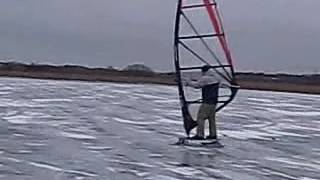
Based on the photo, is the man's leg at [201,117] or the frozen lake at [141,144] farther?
the man's leg at [201,117]

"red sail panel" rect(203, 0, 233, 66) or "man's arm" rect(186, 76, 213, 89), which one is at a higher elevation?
"red sail panel" rect(203, 0, 233, 66)

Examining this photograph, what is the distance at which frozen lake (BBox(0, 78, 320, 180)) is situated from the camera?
14.2m

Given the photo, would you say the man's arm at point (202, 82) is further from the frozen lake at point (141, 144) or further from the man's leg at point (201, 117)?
the frozen lake at point (141, 144)

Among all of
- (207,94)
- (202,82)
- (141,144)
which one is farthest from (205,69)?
(141,144)

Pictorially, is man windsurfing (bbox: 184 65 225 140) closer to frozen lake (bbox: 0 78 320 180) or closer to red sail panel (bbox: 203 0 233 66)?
frozen lake (bbox: 0 78 320 180)

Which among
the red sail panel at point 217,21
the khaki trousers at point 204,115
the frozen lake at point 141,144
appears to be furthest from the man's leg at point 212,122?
the red sail panel at point 217,21

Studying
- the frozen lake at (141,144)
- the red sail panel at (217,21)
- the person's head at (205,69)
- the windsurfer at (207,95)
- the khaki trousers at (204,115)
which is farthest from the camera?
the red sail panel at (217,21)

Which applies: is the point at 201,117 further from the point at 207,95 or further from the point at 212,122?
the point at 207,95

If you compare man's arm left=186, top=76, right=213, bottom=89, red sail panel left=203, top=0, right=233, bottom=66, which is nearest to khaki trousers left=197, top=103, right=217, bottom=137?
man's arm left=186, top=76, right=213, bottom=89

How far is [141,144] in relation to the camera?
60.2ft

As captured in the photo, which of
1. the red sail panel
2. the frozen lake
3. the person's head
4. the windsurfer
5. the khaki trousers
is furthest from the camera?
the red sail panel

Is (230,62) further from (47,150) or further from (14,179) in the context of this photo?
(14,179)

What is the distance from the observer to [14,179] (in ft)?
42.5

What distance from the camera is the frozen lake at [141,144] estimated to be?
1421cm
